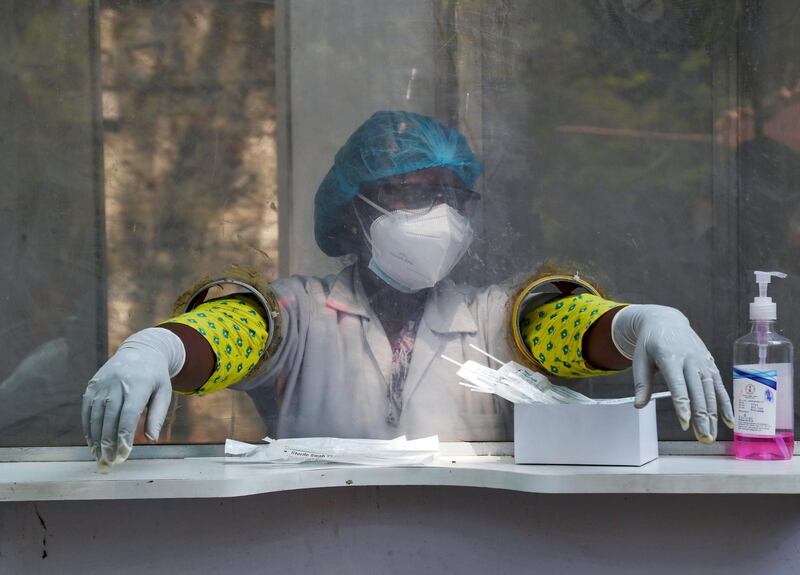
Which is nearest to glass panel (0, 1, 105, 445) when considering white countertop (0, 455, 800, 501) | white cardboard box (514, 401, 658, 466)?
white countertop (0, 455, 800, 501)

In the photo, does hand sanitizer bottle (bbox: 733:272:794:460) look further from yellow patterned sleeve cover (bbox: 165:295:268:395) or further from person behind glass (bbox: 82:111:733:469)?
yellow patterned sleeve cover (bbox: 165:295:268:395)

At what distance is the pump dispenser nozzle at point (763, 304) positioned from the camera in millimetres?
1799

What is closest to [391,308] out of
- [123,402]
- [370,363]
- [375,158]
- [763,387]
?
[370,363]

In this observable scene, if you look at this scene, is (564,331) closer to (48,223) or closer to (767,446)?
(767,446)

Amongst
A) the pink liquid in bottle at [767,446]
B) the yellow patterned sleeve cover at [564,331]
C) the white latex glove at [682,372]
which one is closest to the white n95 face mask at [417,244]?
the yellow patterned sleeve cover at [564,331]

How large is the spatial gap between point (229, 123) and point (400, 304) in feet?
1.61

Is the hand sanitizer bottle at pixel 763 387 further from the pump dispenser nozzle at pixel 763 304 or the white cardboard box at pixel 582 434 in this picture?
the white cardboard box at pixel 582 434

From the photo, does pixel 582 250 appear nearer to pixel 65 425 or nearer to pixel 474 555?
pixel 474 555

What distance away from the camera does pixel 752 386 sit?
5.85 ft

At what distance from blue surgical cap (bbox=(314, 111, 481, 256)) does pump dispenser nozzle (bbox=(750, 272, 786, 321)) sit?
2.05ft

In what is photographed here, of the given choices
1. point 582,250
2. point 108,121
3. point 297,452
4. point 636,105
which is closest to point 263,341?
point 297,452

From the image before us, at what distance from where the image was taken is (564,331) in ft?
5.86

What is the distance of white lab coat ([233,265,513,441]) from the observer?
6.21ft

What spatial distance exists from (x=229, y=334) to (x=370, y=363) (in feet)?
1.02
